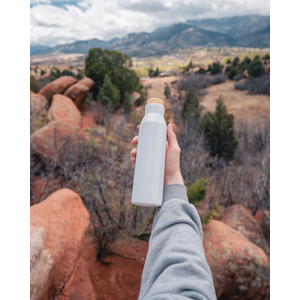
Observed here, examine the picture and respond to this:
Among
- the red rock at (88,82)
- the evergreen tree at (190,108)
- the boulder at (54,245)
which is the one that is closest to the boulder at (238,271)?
the boulder at (54,245)

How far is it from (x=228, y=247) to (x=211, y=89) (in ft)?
73.2

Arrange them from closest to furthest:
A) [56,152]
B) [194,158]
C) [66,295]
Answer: [66,295]
[56,152]
[194,158]

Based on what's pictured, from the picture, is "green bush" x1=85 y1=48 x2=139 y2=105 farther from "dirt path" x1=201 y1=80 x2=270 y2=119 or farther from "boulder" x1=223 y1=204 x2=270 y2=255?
"boulder" x1=223 y1=204 x2=270 y2=255

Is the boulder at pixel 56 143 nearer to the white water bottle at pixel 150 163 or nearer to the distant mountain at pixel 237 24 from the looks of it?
the white water bottle at pixel 150 163

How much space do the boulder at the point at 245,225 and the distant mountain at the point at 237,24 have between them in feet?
432

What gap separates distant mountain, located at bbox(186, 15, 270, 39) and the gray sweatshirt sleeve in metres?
136

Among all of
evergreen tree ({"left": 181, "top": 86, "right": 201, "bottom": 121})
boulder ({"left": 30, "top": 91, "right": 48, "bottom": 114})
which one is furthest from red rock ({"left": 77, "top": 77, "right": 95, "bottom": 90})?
evergreen tree ({"left": 181, "top": 86, "right": 201, "bottom": 121})

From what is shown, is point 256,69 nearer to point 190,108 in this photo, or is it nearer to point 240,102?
point 240,102

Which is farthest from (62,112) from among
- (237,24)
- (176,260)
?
(237,24)

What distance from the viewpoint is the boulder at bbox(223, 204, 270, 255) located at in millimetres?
4793

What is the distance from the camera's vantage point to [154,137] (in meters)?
1.20

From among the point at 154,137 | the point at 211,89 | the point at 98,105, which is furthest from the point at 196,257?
the point at 211,89

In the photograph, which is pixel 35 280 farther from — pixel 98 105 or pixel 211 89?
pixel 211 89

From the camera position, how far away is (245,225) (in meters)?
5.14
